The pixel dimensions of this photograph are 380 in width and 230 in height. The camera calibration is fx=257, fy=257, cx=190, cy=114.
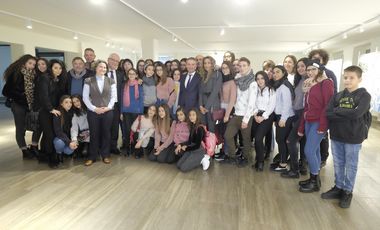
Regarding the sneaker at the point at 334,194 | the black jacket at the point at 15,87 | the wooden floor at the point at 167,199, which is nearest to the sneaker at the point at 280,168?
the wooden floor at the point at 167,199

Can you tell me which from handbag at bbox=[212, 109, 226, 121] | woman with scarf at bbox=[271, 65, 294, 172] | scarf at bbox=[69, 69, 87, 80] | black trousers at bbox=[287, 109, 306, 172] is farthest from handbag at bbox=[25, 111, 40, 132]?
black trousers at bbox=[287, 109, 306, 172]

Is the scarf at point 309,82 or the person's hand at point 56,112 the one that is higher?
the scarf at point 309,82

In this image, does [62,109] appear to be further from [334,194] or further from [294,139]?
[334,194]

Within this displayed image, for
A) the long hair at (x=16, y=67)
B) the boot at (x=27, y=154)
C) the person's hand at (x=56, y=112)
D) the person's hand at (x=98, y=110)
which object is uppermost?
the long hair at (x=16, y=67)

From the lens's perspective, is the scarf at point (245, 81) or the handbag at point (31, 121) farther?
the handbag at point (31, 121)

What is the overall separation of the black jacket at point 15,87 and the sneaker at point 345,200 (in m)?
4.19

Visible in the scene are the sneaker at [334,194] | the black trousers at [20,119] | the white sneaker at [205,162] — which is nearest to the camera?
the sneaker at [334,194]

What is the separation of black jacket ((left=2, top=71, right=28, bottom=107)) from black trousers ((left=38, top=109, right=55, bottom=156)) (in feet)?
1.44

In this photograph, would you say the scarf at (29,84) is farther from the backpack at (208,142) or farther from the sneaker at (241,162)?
the sneaker at (241,162)

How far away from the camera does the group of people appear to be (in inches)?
130

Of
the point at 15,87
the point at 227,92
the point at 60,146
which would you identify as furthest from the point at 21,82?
the point at 227,92

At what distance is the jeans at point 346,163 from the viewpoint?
241cm

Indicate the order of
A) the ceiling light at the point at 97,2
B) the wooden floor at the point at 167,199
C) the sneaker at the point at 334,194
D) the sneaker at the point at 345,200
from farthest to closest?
the ceiling light at the point at 97,2
the sneaker at the point at 334,194
the sneaker at the point at 345,200
the wooden floor at the point at 167,199

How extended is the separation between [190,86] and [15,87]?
2477 mm
